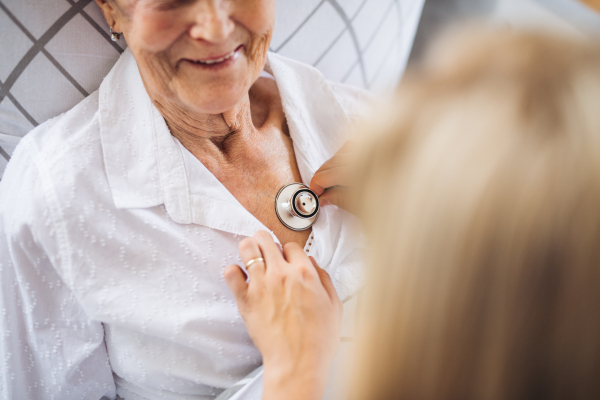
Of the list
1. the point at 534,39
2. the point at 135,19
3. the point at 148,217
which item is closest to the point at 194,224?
the point at 148,217

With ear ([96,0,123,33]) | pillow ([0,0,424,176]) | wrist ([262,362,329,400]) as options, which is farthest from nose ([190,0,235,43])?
wrist ([262,362,329,400])

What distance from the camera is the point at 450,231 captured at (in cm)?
46

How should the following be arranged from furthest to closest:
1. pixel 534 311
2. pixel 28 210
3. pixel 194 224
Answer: pixel 194 224 → pixel 28 210 → pixel 534 311

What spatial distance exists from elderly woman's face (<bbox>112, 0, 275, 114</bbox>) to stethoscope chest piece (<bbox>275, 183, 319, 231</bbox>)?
0.87 ft

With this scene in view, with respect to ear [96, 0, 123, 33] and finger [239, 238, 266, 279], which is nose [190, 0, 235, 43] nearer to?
ear [96, 0, 123, 33]

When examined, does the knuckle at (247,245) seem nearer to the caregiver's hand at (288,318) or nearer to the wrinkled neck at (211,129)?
the caregiver's hand at (288,318)

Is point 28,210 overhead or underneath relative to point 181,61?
underneath

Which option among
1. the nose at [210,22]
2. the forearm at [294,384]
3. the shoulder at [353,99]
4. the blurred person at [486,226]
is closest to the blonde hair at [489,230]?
the blurred person at [486,226]

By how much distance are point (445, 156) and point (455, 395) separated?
299 mm

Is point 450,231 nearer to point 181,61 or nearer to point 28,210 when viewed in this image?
point 181,61

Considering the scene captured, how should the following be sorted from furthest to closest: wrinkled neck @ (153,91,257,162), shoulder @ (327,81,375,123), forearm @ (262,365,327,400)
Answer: shoulder @ (327,81,375,123), wrinkled neck @ (153,91,257,162), forearm @ (262,365,327,400)

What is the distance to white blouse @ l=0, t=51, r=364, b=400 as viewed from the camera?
2.31 ft

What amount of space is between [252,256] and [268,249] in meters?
0.03

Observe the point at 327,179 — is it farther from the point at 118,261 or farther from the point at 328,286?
the point at 118,261
